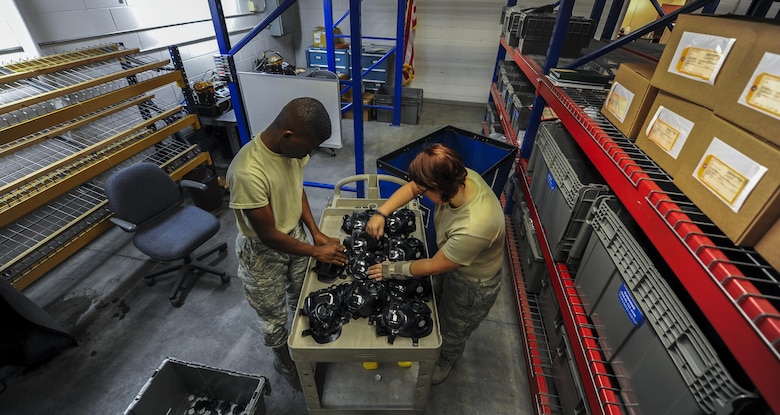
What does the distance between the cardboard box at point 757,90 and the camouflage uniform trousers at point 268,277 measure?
1.74 m

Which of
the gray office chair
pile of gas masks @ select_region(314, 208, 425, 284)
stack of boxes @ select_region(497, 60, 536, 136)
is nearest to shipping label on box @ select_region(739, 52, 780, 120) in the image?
pile of gas masks @ select_region(314, 208, 425, 284)

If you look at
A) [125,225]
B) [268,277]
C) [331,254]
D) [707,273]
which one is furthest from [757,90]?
[125,225]

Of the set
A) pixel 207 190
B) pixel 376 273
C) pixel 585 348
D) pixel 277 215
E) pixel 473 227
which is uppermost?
pixel 473 227

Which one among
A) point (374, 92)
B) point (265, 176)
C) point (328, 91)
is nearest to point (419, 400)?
point (265, 176)

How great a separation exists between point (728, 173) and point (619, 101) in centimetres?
77

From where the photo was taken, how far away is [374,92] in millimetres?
6145

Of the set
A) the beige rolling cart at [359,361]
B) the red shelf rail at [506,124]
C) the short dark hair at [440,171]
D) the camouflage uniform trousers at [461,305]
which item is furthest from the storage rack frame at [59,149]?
the red shelf rail at [506,124]

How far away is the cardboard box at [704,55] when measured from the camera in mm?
861

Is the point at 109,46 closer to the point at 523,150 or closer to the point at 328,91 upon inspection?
the point at 328,91

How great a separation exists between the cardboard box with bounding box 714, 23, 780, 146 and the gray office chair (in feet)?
9.28

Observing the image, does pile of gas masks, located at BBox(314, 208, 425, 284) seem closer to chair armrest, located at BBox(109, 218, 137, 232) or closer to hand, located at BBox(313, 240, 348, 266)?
hand, located at BBox(313, 240, 348, 266)

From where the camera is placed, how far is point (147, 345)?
2256mm

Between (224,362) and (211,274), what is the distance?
2.89 ft

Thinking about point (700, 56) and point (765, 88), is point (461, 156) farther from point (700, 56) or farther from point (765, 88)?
point (765, 88)
